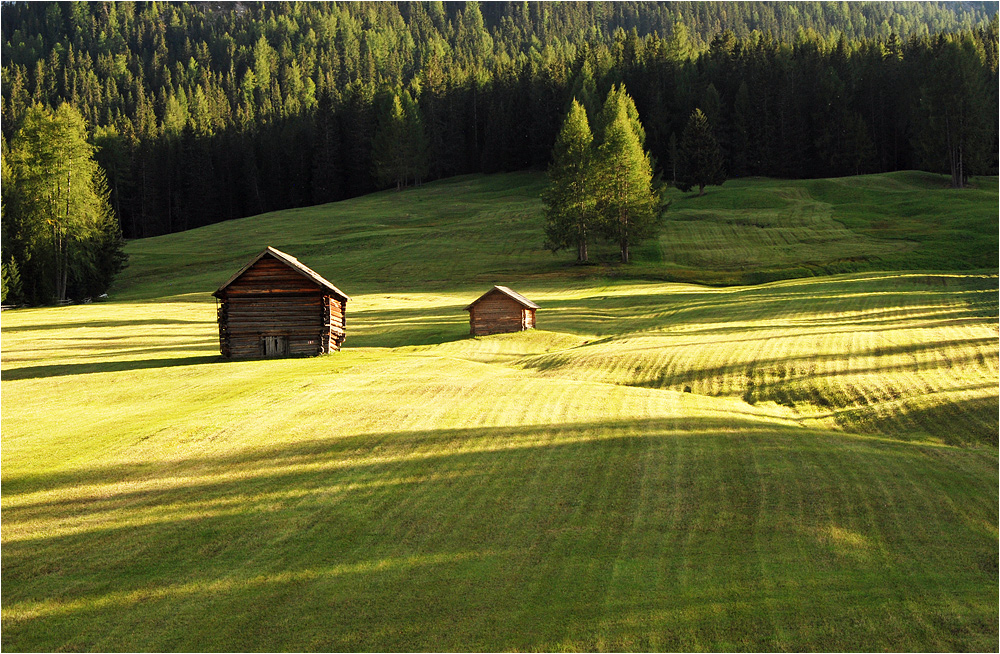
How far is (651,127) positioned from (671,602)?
117465 mm

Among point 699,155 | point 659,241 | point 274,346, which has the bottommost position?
point 274,346

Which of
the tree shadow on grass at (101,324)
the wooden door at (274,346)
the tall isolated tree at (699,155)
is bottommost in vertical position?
the wooden door at (274,346)

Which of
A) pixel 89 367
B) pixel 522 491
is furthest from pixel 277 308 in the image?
pixel 522 491

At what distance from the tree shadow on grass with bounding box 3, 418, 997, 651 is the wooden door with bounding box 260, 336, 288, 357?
2050 centimetres

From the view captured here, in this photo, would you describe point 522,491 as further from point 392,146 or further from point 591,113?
point 392,146

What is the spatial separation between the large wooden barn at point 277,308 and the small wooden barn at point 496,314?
8.71 meters

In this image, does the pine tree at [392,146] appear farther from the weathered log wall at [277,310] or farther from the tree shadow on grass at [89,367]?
the tree shadow on grass at [89,367]

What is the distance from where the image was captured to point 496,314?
144ft

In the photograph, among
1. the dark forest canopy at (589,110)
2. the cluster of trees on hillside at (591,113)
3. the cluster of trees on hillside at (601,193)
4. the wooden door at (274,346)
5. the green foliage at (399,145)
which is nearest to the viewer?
the wooden door at (274,346)

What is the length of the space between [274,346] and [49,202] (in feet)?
125

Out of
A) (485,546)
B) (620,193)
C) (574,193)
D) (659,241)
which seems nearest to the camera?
(485,546)

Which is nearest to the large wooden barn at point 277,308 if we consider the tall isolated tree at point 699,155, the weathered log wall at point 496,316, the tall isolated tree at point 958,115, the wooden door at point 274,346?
the wooden door at point 274,346

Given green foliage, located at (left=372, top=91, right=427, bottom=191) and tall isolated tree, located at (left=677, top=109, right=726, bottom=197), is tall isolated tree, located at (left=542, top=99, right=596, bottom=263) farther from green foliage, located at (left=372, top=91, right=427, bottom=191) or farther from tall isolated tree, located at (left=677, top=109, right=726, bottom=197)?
green foliage, located at (left=372, top=91, right=427, bottom=191)

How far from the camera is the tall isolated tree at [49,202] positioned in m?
63.6
